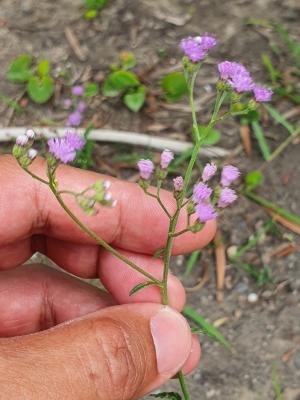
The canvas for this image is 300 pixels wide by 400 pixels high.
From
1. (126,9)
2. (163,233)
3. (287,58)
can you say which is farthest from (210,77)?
(163,233)

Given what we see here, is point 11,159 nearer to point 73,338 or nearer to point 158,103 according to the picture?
point 73,338

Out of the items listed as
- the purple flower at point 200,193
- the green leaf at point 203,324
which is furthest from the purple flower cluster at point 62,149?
the green leaf at point 203,324

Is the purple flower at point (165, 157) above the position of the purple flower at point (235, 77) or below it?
below

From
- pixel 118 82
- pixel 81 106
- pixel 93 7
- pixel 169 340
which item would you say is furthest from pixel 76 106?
pixel 169 340

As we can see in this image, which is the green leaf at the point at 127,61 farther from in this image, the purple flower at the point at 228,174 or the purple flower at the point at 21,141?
the purple flower at the point at 21,141

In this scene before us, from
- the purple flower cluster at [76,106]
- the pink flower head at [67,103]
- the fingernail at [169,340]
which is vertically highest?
the fingernail at [169,340]

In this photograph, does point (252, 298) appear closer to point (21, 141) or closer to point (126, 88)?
point (126, 88)
